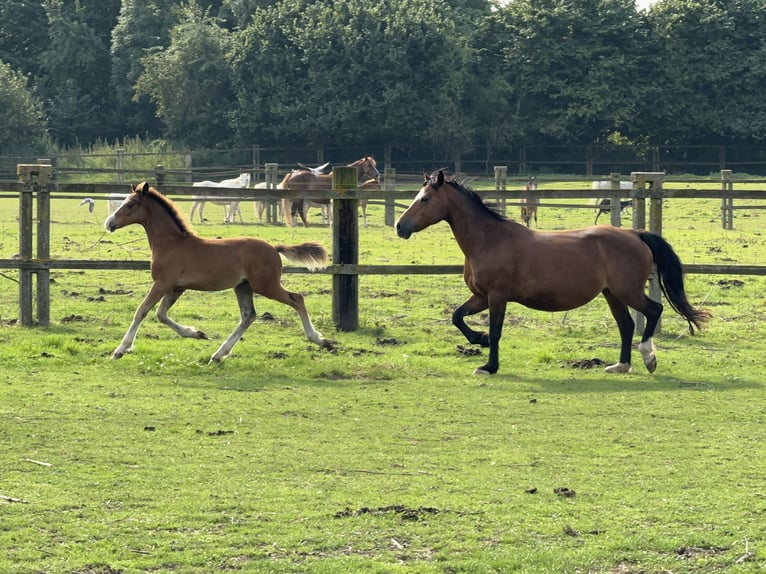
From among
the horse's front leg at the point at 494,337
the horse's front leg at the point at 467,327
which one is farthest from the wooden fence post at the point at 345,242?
the horse's front leg at the point at 494,337

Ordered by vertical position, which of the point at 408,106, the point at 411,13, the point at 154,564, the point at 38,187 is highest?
the point at 411,13

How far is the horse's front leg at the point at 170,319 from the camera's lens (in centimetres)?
1185

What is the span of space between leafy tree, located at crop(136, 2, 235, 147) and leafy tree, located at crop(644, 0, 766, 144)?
19158 mm

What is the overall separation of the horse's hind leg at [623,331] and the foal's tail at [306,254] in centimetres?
270

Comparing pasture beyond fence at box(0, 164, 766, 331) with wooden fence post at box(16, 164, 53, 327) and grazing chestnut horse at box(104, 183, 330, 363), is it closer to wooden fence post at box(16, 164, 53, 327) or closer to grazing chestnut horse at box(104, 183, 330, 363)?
wooden fence post at box(16, 164, 53, 327)

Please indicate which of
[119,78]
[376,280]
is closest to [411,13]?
[119,78]

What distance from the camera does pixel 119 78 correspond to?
68.4m

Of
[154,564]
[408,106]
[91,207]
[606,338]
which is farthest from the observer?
[408,106]

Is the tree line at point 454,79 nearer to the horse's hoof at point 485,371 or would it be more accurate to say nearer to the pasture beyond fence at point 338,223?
the pasture beyond fence at point 338,223

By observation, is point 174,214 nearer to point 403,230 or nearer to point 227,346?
point 227,346

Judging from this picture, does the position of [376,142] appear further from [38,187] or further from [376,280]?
[38,187]

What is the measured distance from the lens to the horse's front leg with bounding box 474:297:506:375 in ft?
36.1

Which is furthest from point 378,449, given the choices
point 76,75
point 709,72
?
point 76,75

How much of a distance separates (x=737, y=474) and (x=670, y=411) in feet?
6.63
